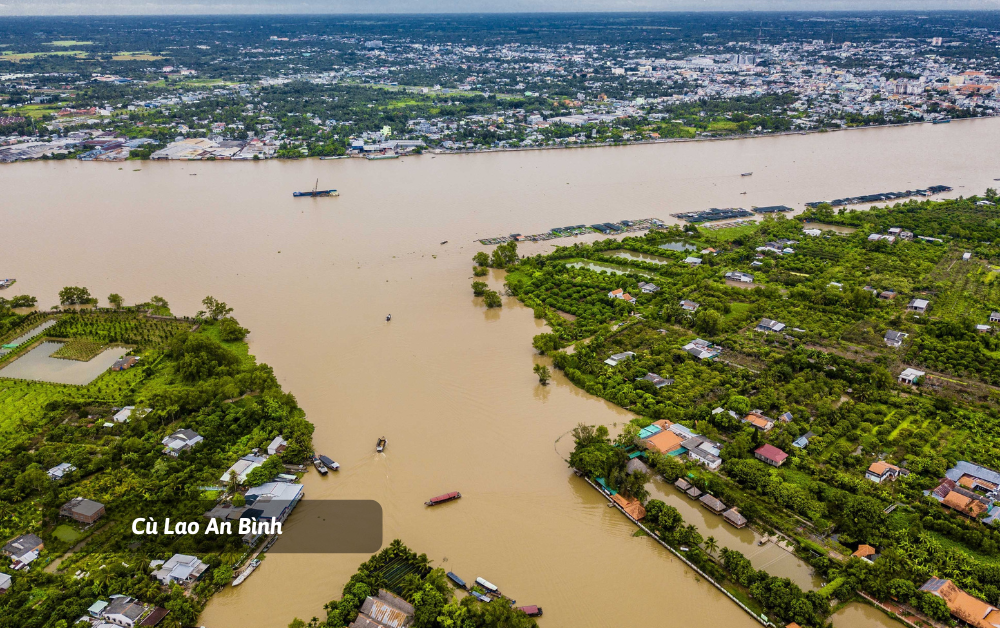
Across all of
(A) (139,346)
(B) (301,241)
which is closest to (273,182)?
(B) (301,241)

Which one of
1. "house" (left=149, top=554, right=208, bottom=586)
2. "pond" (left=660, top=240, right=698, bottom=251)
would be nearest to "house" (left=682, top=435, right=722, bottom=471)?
"house" (left=149, top=554, right=208, bottom=586)

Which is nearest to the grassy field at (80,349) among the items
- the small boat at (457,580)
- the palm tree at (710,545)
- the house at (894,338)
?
the small boat at (457,580)

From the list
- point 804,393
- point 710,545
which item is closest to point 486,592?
point 710,545

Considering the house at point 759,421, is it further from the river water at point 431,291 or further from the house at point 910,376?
the house at point 910,376

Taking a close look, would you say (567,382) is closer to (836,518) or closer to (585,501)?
(585,501)

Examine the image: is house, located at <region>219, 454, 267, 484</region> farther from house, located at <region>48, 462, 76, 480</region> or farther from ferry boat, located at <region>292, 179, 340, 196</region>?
ferry boat, located at <region>292, 179, 340, 196</region>
